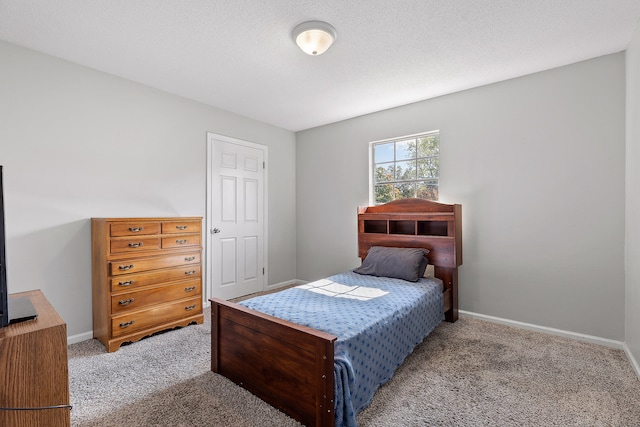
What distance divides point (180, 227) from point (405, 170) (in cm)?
271

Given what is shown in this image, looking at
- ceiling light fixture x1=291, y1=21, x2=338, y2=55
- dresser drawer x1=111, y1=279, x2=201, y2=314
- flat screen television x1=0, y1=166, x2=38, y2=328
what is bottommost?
dresser drawer x1=111, y1=279, x2=201, y2=314

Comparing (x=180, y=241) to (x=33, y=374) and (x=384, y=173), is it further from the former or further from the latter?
(x=384, y=173)

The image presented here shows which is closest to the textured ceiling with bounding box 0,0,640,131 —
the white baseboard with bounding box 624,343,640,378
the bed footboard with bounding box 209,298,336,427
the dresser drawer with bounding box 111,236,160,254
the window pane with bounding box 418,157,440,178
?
the window pane with bounding box 418,157,440,178

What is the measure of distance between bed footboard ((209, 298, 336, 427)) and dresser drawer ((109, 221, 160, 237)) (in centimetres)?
112

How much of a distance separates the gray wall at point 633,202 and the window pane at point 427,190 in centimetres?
163

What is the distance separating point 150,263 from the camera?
2891 millimetres

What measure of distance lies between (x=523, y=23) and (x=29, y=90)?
391cm

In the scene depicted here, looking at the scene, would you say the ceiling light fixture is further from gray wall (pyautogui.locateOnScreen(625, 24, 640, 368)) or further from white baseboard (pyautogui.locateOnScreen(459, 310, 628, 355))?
white baseboard (pyautogui.locateOnScreen(459, 310, 628, 355))

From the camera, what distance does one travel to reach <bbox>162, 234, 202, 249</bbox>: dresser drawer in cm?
301

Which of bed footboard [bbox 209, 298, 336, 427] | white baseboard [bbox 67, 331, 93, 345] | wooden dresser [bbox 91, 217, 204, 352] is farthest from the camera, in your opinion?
white baseboard [bbox 67, 331, 93, 345]

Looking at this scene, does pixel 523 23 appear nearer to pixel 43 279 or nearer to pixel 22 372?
pixel 22 372

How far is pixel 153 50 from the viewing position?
8.44 feet

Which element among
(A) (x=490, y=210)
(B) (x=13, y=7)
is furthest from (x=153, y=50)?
(A) (x=490, y=210)

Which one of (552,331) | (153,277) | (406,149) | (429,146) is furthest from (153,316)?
(552,331)
